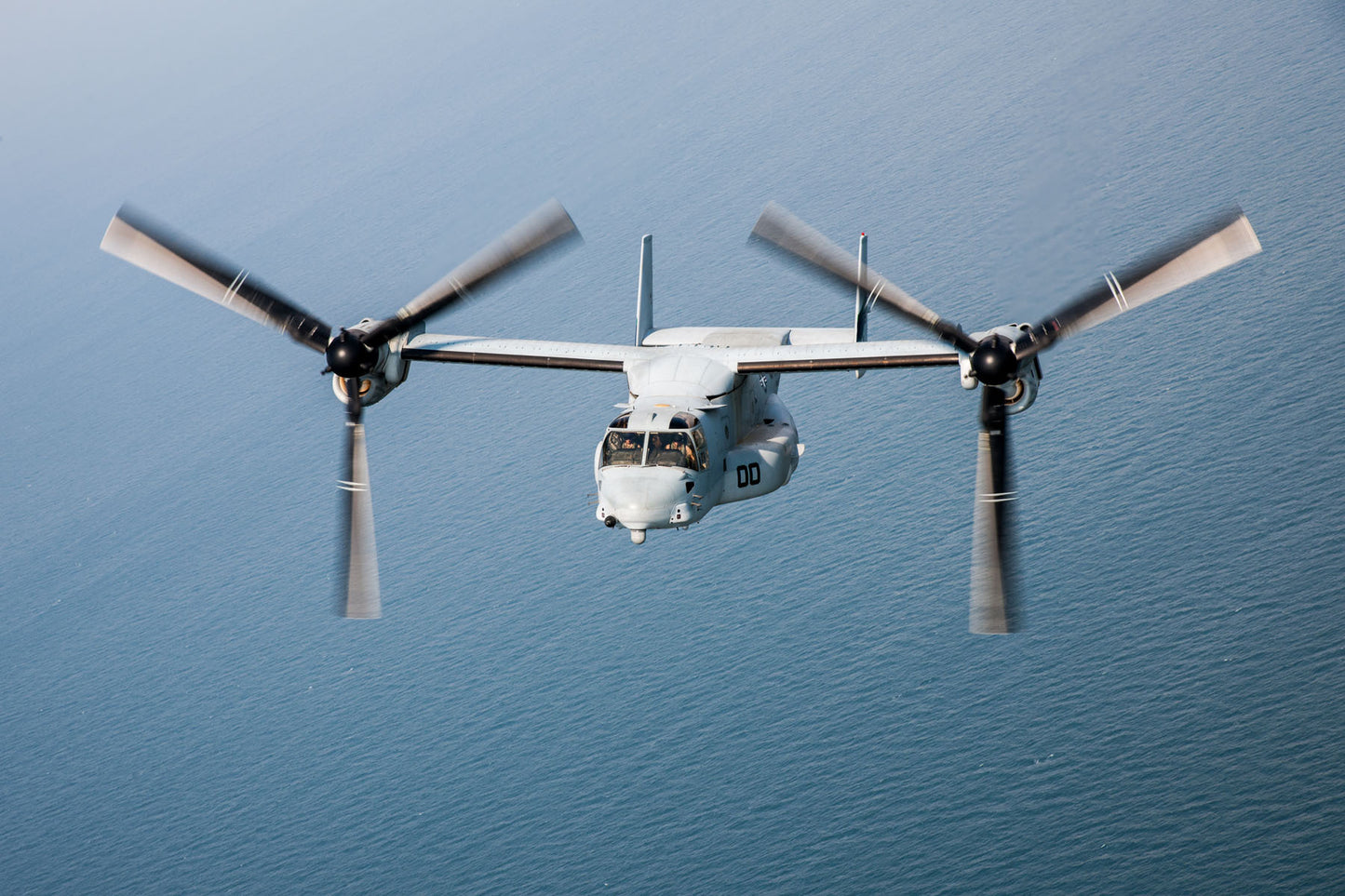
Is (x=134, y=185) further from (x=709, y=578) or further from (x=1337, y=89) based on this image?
(x=1337, y=89)

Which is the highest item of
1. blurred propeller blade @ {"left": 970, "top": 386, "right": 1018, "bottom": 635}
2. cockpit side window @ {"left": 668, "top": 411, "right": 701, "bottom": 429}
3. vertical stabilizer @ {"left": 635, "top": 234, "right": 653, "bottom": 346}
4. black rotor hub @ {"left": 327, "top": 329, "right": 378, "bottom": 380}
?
vertical stabilizer @ {"left": 635, "top": 234, "right": 653, "bottom": 346}

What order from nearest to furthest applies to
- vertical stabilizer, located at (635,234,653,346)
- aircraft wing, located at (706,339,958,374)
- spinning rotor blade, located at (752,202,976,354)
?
spinning rotor blade, located at (752,202,976,354) → aircraft wing, located at (706,339,958,374) → vertical stabilizer, located at (635,234,653,346)

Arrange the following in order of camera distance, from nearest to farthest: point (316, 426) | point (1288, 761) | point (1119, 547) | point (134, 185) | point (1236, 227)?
point (1236, 227)
point (1288, 761)
point (1119, 547)
point (316, 426)
point (134, 185)

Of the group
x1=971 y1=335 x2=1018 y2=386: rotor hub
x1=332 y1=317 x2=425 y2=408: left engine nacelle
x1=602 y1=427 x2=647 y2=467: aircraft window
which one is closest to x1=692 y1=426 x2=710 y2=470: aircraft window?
x1=602 y1=427 x2=647 y2=467: aircraft window

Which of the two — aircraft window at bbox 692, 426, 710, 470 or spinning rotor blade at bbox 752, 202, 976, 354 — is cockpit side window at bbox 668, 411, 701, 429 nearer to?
aircraft window at bbox 692, 426, 710, 470

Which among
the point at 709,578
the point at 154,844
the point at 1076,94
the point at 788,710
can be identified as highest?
the point at 1076,94

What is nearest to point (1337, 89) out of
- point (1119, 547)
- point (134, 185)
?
point (1119, 547)
